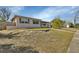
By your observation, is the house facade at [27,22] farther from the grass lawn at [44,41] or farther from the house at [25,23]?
the grass lawn at [44,41]

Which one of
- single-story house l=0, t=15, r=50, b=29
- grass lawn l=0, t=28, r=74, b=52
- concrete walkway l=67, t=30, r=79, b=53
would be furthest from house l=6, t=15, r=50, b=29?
concrete walkway l=67, t=30, r=79, b=53

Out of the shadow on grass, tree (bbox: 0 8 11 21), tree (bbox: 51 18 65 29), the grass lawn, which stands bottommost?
the shadow on grass

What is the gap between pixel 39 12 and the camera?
2467 millimetres

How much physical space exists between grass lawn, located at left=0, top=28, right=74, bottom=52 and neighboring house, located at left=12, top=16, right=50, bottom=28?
13 cm

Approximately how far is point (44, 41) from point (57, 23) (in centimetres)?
31

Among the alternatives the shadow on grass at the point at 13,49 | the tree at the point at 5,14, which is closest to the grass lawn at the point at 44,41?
the shadow on grass at the point at 13,49

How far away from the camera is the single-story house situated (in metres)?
2.48

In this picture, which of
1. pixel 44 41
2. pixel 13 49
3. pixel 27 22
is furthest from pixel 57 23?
pixel 13 49

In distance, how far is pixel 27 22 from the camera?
2.53 m

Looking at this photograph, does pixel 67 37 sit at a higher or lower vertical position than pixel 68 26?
lower

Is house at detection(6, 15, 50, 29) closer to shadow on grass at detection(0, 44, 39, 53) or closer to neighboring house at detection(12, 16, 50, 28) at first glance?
neighboring house at detection(12, 16, 50, 28)
